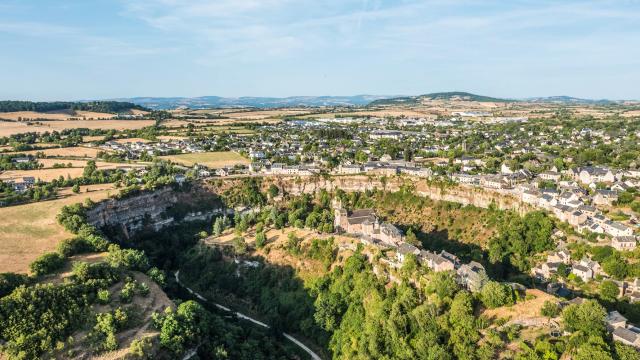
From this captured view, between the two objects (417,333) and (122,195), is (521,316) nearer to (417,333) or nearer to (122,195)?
(417,333)

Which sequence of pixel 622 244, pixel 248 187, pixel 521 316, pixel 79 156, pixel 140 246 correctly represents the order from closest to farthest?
1. pixel 521 316
2. pixel 622 244
3. pixel 140 246
4. pixel 248 187
5. pixel 79 156

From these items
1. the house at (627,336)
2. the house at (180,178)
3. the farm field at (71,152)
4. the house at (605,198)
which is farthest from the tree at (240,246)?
the farm field at (71,152)

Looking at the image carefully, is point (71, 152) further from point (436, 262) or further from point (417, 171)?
point (436, 262)

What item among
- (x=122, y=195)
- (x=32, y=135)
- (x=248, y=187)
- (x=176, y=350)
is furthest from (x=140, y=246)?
(x=32, y=135)

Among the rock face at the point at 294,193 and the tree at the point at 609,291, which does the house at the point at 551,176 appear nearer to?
the rock face at the point at 294,193

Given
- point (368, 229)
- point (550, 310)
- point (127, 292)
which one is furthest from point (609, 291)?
point (127, 292)

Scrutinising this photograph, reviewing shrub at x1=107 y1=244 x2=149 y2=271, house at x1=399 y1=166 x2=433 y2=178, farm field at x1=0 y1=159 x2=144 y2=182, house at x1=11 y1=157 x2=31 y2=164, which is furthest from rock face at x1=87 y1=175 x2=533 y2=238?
house at x1=11 y1=157 x2=31 y2=164
